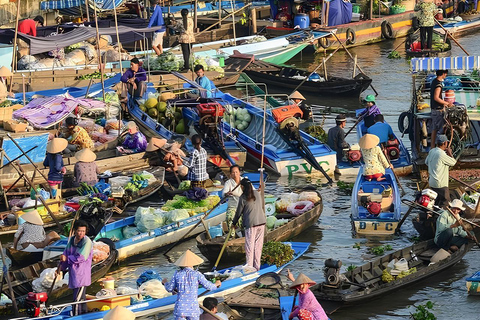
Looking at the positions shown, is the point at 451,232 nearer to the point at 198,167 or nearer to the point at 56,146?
the point at 198,167

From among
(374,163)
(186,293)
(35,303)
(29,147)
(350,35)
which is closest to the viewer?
(186,293)

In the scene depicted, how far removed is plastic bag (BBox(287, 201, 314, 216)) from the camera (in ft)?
60.8

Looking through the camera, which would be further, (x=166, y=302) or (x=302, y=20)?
(x=302, y=20)

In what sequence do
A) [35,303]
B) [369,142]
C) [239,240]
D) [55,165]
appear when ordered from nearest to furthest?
[35,303]
[239,240]
[369,142]
[55,165]

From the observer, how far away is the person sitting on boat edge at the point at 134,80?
83.9 ft

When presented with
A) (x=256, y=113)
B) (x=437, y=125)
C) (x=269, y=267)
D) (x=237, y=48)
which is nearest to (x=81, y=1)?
(x=237, y=48)

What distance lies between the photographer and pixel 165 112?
81.6 feet

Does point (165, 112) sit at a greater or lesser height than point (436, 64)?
lesser

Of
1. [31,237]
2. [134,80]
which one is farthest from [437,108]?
[31,237]

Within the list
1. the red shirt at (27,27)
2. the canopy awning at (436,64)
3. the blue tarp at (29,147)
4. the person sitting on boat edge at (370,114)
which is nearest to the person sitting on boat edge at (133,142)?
the blue tarp at (29,147)

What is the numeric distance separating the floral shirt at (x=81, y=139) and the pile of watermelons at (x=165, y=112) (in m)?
2.58

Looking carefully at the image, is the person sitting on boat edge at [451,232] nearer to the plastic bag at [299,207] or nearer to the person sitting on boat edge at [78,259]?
the plastic bag at [299,207]

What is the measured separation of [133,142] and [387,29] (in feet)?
69.0

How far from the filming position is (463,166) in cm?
2109
